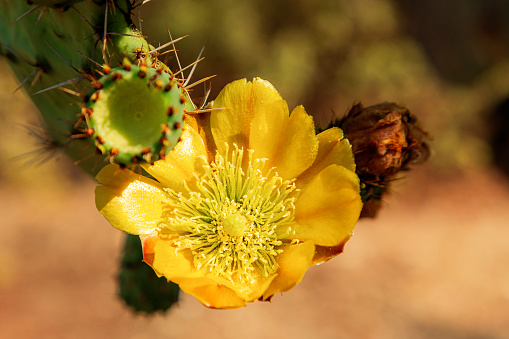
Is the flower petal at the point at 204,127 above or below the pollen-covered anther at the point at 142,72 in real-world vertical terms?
below

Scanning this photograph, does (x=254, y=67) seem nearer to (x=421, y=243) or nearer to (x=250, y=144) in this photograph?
(x=421, y=243)

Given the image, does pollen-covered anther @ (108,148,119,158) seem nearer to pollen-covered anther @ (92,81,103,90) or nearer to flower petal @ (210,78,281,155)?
pollen-covered anther @ (92,81,103,90)

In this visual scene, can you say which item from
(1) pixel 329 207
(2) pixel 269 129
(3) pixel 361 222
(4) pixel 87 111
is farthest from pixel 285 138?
(3) pixel 361 222

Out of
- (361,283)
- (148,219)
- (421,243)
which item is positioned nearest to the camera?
(148,219)

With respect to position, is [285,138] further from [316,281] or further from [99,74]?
[316,281]

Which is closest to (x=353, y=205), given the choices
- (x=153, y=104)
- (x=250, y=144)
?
(x=250, y=144)

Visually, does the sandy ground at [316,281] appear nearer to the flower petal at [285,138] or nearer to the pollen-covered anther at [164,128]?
the flower petal at [285,138]

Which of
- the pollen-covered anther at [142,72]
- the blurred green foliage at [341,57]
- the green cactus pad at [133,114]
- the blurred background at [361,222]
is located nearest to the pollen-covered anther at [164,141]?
the green cactus pad at [133,114]

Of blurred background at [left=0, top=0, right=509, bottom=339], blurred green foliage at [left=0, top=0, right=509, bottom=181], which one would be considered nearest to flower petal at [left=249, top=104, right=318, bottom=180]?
blurred background at [left=0, top=0, right=509, bottom=339]
